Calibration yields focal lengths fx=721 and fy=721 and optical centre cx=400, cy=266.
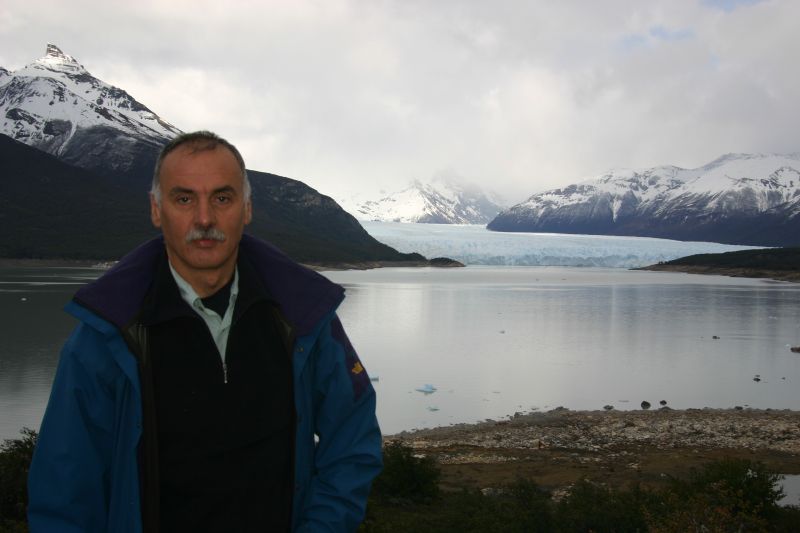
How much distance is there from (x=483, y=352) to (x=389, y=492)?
50.9 ft

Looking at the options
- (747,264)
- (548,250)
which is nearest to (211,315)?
(548,250)

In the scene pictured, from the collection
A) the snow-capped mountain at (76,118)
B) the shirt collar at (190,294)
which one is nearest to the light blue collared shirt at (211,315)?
the shirt collar at (190,294)

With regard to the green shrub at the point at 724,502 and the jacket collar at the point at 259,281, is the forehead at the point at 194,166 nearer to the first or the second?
the jacket collar at the point at 259,281

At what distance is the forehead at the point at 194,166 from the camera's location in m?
2.08

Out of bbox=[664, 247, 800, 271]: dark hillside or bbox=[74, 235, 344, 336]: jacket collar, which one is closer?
bbox=[74, 235, 344, 336]: jacket collar

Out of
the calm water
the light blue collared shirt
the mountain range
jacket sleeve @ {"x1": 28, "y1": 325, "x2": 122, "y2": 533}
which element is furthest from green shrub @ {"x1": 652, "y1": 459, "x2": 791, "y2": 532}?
the mountain range

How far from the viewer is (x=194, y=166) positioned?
2.08 metres

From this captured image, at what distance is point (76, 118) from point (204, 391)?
173m

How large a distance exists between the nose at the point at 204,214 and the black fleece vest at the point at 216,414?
187 mm

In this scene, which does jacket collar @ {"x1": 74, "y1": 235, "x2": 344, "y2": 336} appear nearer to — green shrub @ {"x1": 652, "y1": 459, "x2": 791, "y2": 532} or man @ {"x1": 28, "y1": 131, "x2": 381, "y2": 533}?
man @ {"x1": 28, "y1": 131, "x2": 381, "y2": 533}

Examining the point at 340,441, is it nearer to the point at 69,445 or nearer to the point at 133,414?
the point at 133,414

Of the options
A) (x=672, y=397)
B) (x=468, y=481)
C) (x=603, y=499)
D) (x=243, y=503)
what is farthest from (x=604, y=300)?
(x=243, y=503)

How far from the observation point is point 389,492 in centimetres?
820

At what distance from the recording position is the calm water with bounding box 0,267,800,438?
634 inches
